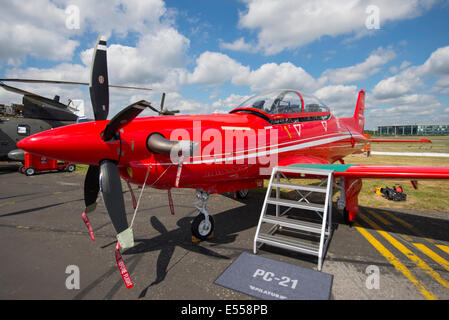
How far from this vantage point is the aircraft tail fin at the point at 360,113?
9133mm

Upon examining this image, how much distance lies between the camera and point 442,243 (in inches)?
168

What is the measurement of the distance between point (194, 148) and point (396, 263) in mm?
3587

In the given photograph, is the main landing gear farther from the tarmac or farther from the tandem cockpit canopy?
the tandem cockpit canopy

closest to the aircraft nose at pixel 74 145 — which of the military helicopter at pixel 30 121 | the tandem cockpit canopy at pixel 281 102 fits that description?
the tandem cockpit canopy at pixel 281 102

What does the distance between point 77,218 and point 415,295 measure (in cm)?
660

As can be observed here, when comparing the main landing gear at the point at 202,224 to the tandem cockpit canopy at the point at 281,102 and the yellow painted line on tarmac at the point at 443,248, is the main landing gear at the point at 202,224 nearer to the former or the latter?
the tandem cockpit canopy at the point at 281,102

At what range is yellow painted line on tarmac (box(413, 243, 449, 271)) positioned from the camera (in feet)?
11.5

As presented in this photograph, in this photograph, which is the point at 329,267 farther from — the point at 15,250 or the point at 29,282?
the point at 15,250

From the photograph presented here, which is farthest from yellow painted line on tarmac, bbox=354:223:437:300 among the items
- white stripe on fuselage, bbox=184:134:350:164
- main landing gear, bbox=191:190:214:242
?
main landing gear, bbox=191:190:214:242

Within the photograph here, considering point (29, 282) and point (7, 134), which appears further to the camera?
point (7, 134)

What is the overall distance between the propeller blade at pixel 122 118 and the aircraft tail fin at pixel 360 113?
28.2 feet

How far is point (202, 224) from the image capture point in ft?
14.0
